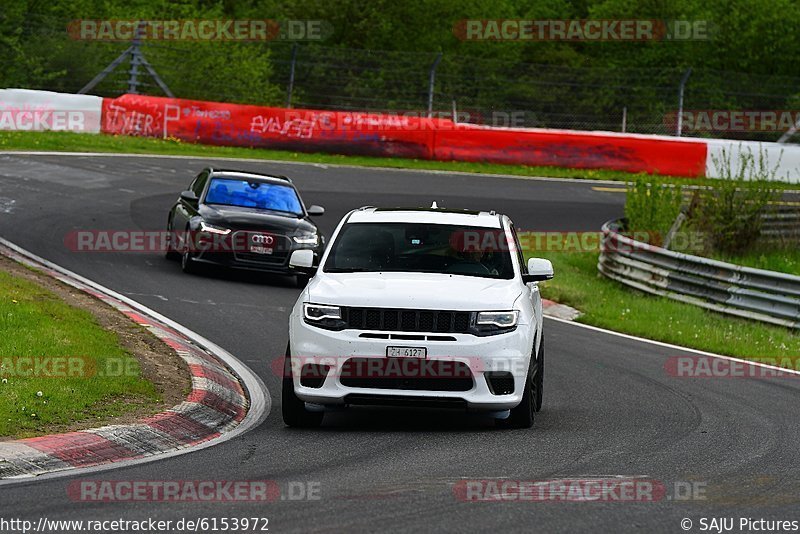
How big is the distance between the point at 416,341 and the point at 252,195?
11.1 meters

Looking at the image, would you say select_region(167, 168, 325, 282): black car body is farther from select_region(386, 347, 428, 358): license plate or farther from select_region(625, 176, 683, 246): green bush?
select_region(386, 347, 428, 358): license plate

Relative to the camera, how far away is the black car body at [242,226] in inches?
770

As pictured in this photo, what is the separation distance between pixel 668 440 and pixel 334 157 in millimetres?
25647

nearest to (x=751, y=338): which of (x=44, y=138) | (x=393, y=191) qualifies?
(x=393, y=191)

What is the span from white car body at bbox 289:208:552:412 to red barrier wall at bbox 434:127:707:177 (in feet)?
82.3

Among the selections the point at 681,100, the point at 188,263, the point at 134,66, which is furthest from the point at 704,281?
the point at 134,66

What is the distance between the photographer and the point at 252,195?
20.6 metres

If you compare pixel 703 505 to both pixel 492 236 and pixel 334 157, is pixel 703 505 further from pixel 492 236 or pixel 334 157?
pixel 334 157

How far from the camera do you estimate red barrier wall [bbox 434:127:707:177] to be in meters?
35.3

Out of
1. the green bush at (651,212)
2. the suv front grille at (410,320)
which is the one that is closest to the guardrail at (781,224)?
the green bush at (651,212)

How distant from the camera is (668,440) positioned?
10148mm

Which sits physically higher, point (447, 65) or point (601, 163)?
point (447, 65)

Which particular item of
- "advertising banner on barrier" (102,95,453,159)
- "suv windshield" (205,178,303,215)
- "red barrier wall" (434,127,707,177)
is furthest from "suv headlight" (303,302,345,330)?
"red barrier wall" (434,127,707,177)

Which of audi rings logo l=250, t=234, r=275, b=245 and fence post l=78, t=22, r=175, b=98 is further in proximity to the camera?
fence post l=78, t=22, r=175, b=98
